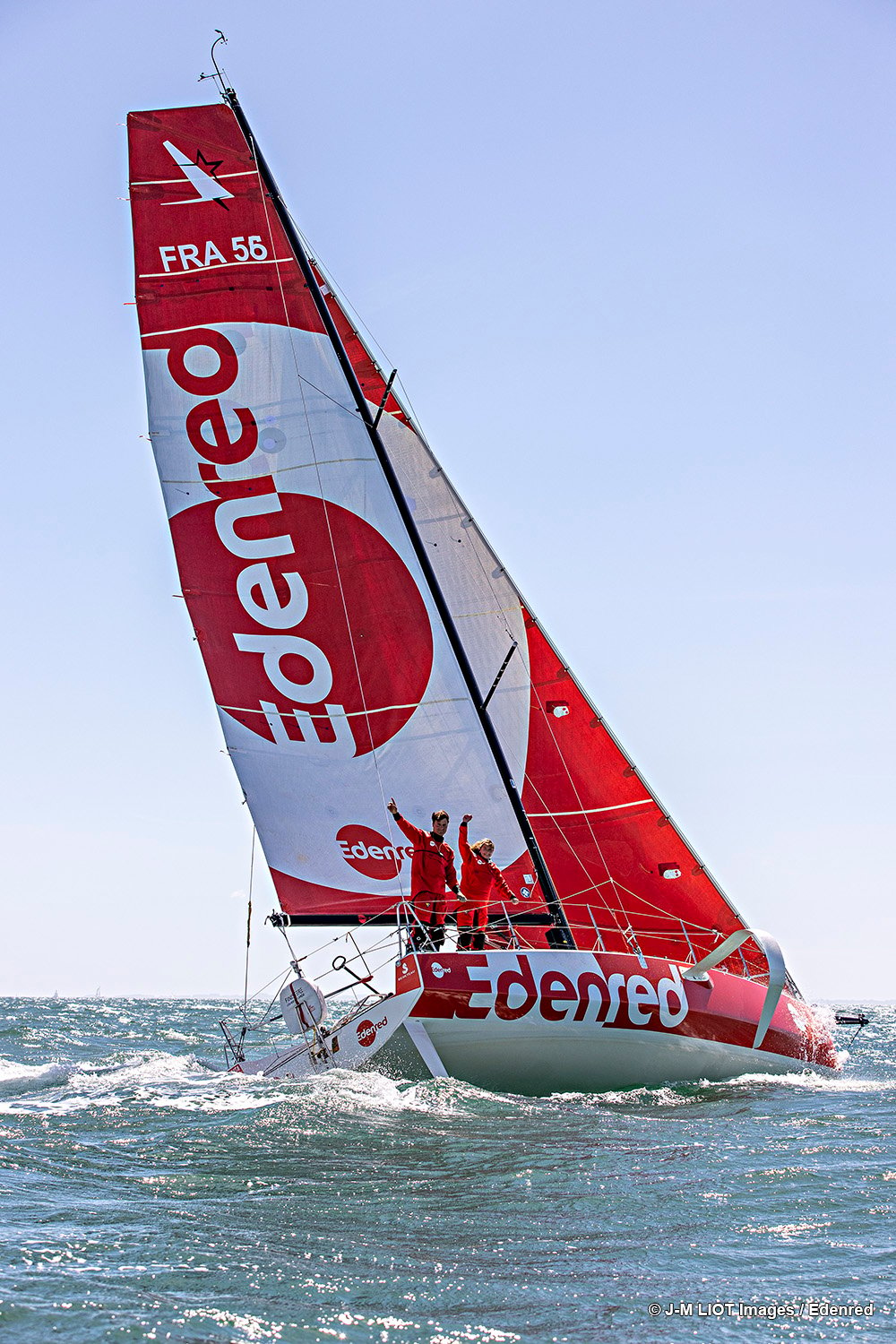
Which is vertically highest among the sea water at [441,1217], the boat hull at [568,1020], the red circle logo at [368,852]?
the red circle logo at [368,852]

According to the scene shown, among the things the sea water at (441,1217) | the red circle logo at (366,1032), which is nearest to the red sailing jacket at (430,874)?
the red circle logo at (366,1032)

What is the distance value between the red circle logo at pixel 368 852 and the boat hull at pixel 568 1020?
206cm

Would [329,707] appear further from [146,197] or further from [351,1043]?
[146,197]

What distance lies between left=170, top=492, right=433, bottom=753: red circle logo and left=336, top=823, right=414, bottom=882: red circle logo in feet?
2.30

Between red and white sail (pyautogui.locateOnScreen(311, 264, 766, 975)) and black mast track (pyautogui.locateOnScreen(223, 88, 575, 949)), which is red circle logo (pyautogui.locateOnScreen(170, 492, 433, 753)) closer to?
black mast track (pyautogui.locateOnScreen(223, 88, 575, 949))

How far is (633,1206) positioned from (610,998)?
306 centimetres

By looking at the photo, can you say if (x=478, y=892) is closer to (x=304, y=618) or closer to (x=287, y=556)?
(x=304, y=618)

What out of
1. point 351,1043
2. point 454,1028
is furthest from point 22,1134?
point 454,1028

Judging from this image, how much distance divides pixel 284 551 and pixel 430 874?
10.2 feet

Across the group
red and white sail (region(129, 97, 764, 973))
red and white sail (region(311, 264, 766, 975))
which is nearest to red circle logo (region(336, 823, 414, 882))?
red and white sail (region(129, 97, 764, 973))

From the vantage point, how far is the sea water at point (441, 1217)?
3.85 metres

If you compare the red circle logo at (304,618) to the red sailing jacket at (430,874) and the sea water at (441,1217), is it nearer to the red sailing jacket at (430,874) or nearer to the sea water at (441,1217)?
the red sailing jacket at (430,874)

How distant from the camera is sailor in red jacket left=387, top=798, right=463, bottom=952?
29.4 feet

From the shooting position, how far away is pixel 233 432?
406 inches
